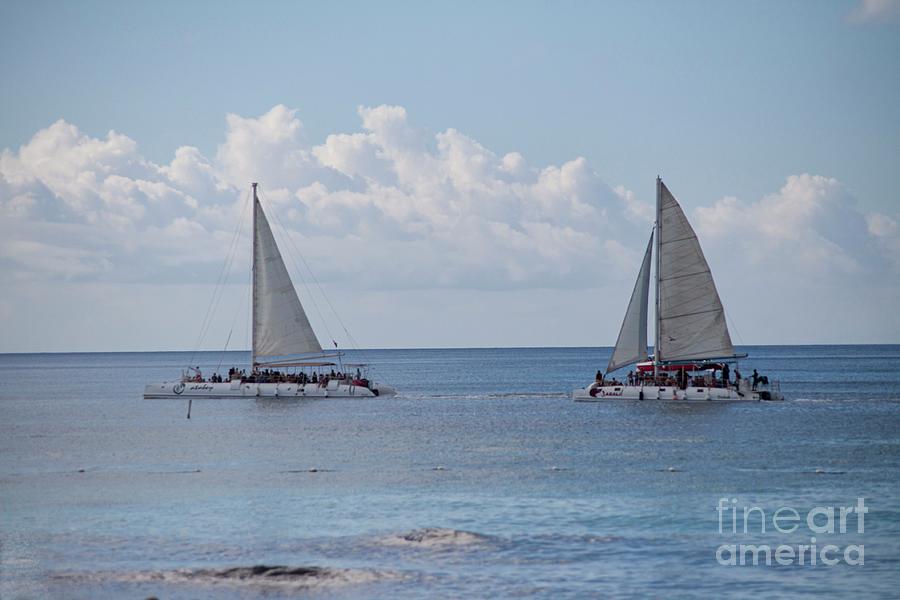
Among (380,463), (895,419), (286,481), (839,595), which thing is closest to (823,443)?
(895,419)

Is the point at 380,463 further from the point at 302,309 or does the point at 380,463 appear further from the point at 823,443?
the point at 302,309

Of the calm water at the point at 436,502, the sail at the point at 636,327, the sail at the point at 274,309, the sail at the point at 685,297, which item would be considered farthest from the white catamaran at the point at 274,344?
the sail at the point at 685,297

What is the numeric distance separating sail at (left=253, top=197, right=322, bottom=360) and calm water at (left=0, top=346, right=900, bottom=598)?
15.6 metres

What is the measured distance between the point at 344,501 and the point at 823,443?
30.4 metres

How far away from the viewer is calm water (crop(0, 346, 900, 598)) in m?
30.8

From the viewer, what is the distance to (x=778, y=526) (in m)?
37.4

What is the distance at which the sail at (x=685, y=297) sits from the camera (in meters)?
83.8

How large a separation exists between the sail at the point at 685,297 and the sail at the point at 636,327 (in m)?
2.72

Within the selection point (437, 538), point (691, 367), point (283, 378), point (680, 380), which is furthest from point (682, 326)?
point (437, 538)

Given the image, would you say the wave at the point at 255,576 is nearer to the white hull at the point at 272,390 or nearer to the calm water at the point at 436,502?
the calm water at the point at 436,502

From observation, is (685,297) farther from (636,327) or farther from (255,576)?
(255,576)

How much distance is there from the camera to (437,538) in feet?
116

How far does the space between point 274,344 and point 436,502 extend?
181ft

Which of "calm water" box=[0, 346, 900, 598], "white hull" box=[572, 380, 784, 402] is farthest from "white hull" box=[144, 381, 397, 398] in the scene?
"white hull" box=[572, 380, 784, 402]
